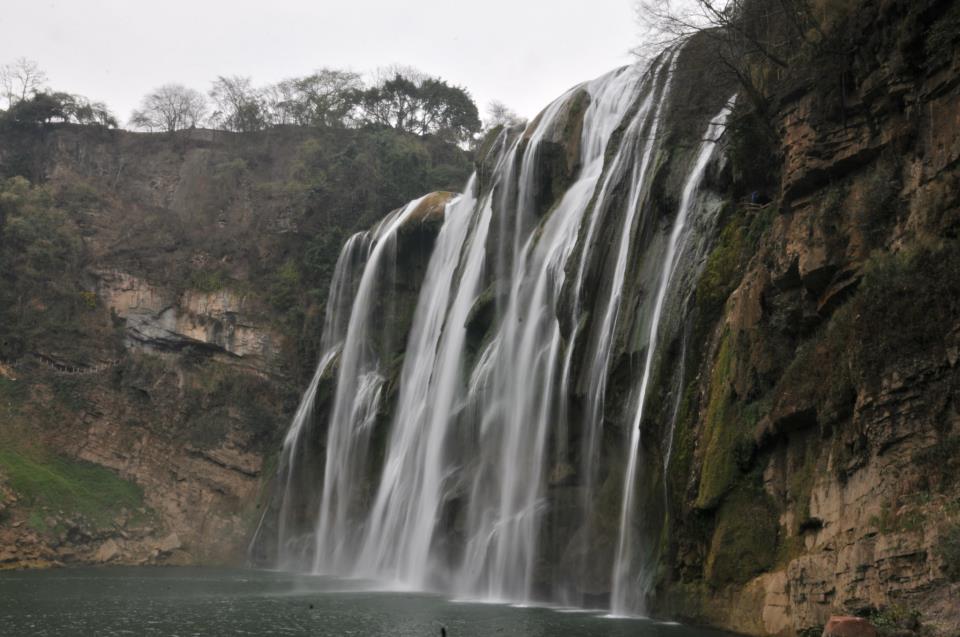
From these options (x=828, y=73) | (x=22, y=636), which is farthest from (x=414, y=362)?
(x=828, y=73)

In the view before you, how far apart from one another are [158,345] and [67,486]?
8.66 meters

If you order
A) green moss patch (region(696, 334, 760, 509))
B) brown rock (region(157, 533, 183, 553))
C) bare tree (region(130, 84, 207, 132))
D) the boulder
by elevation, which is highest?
bare tree (region(130, 84, 207, 132))

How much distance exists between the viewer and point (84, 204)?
170 ft

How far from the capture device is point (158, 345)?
45688mm

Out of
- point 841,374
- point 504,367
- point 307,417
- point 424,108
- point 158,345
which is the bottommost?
point 841,374

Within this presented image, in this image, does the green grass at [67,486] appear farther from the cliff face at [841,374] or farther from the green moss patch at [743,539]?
the green moss patch at [743,539]

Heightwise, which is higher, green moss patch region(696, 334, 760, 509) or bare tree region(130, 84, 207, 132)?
bare tree region(130, 84, 207, 132)

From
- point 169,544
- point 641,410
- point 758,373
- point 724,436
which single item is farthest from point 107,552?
point 758,373

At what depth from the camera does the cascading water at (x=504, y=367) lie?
68.0 feet

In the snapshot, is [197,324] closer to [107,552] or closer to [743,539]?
[107,552]

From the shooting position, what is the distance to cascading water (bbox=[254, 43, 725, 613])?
2073 centimetres

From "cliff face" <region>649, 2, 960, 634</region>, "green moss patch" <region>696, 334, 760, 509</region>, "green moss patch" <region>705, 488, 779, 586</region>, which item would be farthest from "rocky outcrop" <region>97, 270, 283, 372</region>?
"green moss patch" <region>705, 488, 779, 586</region>

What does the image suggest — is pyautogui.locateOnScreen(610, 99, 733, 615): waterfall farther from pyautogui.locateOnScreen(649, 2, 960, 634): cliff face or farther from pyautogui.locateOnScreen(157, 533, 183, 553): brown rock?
pyautogui.locateOnScreen(157, 533, 183, 553): brown rock

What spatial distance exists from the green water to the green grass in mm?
8999
